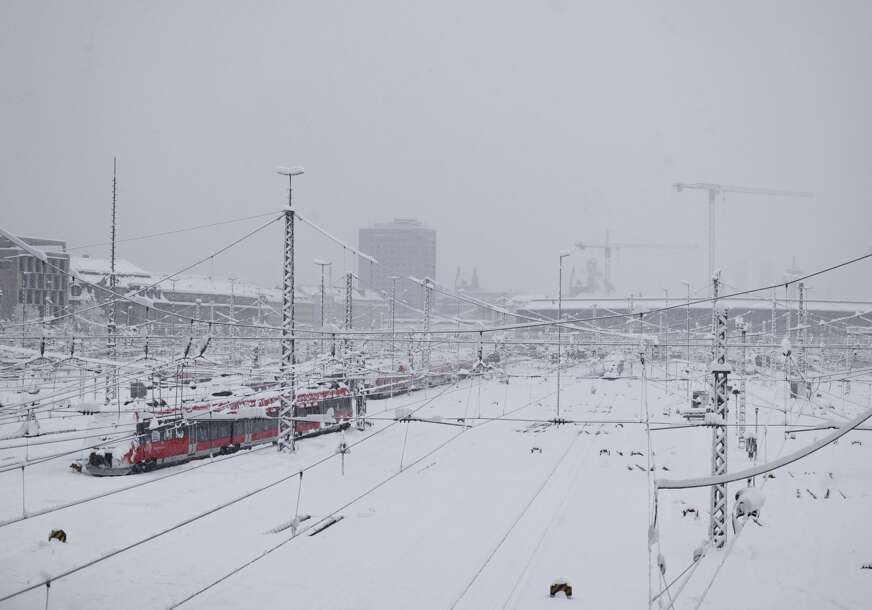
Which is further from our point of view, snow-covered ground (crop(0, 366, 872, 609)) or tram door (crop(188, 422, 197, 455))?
tram door (crop(188, 422, 197, 455))

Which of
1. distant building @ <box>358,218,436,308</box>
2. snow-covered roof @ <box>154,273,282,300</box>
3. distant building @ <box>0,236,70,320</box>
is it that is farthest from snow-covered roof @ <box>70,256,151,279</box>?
distant building @ <box>358,218,436,308</box>

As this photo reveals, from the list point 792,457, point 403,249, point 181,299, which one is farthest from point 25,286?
point 403,249

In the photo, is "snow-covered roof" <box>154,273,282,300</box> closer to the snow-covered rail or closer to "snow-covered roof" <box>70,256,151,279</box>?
"snow-covered roof" <box>70,256,151,279</box>

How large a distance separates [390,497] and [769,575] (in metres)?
9.54

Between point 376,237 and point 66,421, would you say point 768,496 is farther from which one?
point 376,237

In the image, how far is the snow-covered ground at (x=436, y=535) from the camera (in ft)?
38.5

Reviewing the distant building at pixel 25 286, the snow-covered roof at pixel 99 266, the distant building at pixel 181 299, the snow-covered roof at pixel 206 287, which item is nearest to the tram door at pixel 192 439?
the distant building at pixel 25 286

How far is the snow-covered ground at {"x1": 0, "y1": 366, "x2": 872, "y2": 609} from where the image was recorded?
462 inches

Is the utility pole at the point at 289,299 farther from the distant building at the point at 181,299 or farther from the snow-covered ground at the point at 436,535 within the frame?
the distant building at the point at 181,299

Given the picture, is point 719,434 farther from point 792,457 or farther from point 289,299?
Answer: point 289,299

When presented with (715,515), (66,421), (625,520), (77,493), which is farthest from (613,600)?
(66,421)

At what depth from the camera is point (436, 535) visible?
49.8 ft

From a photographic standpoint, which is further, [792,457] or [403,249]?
[403,249]

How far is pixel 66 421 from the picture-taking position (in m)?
30.0
